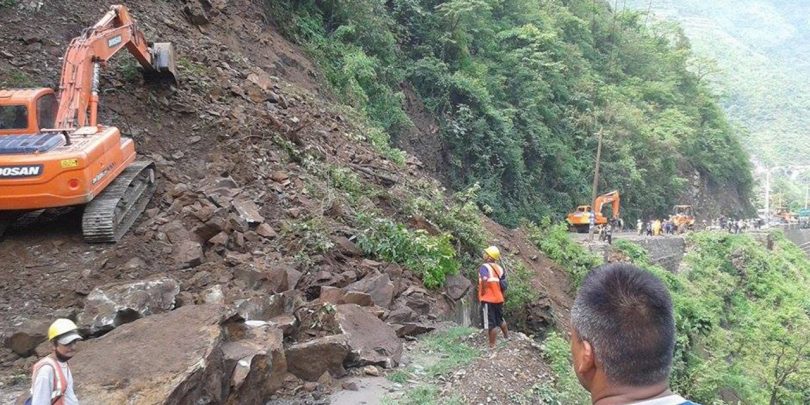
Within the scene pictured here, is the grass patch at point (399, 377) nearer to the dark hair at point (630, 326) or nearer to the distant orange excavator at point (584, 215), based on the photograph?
the dark hair at point (630, 326)

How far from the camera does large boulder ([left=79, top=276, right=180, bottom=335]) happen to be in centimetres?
604

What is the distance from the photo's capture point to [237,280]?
25.3ft

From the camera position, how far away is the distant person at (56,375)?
13.1ft

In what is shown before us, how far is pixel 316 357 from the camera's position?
646 centimetres

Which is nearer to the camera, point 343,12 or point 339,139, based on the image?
point 339,139

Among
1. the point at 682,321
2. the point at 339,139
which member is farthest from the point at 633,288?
the point at 682,321

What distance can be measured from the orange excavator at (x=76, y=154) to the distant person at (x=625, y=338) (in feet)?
22.2

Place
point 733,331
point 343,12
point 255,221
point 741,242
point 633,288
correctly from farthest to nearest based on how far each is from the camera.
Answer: point 741,242 < point 733,331 < point 343,12 < point 255,221 < point 633,288

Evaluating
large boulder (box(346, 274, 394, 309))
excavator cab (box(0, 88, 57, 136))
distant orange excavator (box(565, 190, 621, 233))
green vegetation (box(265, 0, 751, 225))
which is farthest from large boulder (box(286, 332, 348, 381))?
distant orange excavator (box(565, 190, 621, 233))

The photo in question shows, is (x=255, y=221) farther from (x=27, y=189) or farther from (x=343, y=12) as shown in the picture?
(x=343, y=12)

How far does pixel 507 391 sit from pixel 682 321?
13128mm

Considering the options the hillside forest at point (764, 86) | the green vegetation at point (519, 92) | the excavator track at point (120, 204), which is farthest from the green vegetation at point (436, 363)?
the hillside forest at point (764, 86)

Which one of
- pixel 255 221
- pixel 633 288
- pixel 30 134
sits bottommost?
pixel 255 221

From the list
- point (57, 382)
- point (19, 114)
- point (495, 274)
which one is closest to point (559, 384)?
point (495, 274)
